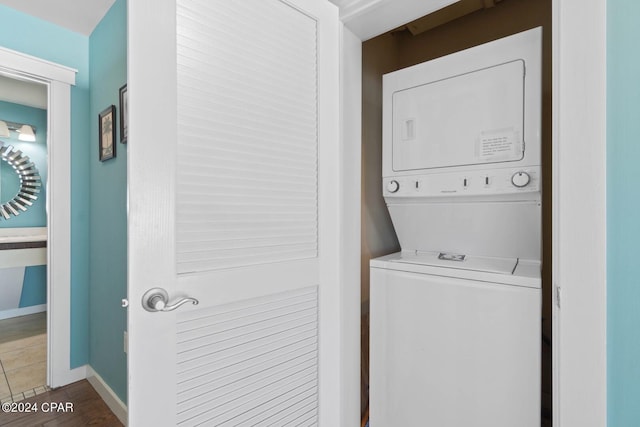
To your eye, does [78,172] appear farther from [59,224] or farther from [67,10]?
[67,10]

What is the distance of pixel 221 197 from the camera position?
1044 millimetres

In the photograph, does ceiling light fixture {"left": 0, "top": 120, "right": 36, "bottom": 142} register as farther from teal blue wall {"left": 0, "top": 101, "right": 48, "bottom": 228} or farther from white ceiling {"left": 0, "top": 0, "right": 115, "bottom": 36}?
white ceiling {"left": 0, "top": 0, "right": 115, "bottom": 36}

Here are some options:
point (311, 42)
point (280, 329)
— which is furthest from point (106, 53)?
point (280, 329)

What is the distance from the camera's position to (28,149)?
3.64 m

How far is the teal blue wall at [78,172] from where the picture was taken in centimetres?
232

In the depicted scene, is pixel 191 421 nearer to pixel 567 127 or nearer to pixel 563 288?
pixel 563 288

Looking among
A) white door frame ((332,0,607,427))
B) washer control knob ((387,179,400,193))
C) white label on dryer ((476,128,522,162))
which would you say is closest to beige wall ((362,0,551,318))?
washer control knob ((387,179,400,193))

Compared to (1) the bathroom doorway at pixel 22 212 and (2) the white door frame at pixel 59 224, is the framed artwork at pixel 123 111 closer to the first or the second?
(2) the white door frame at pixel 59 224

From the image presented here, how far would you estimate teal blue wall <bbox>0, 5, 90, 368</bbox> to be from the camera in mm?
2318

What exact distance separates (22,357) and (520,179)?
3869 millimetres

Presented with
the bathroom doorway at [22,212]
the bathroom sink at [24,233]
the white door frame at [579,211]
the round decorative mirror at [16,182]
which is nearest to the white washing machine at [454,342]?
the white door frame at [579,211]

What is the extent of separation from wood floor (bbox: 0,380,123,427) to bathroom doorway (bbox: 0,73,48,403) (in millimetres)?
1088

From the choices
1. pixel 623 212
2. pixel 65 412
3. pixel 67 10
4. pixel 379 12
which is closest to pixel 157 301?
pixel 623 212
